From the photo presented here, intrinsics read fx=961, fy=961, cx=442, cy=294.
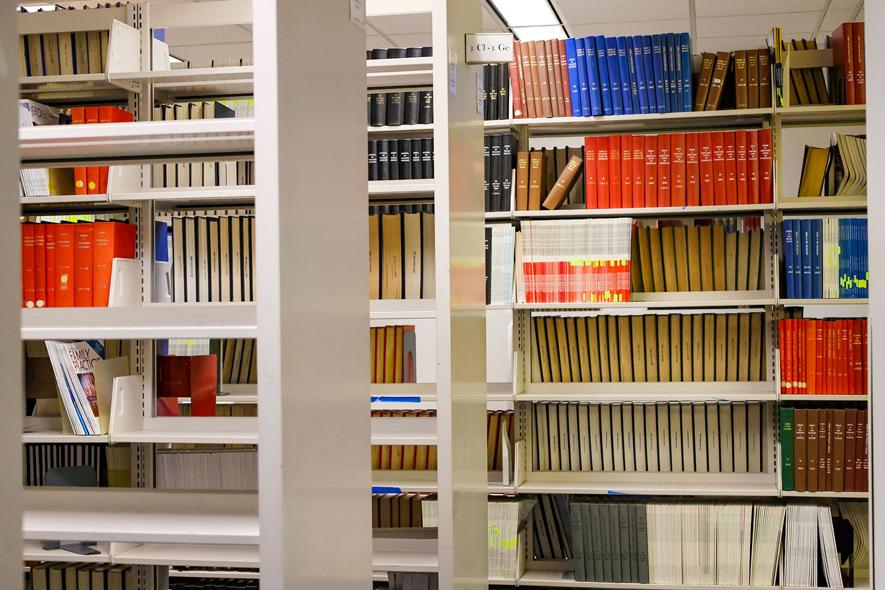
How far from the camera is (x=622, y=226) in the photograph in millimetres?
3562

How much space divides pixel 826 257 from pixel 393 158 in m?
1.59

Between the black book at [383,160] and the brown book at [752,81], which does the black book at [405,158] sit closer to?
the black book at [383,160]

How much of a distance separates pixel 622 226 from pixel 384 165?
0.92 metres

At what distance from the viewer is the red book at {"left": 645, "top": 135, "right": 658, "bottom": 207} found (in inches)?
142

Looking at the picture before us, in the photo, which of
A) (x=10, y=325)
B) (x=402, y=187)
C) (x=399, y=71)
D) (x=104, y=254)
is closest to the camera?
(x=10, y=325)

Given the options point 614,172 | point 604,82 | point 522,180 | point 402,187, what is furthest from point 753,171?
point 402,187

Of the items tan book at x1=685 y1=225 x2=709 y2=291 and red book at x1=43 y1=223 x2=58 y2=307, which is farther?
tan book at x1=685 y1=225 x2=709 y2=291

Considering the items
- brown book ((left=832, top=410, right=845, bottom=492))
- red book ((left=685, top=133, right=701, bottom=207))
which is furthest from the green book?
red book ((left=685, top=133, right=701, bottom=207))

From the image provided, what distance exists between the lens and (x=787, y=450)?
3.47 metres

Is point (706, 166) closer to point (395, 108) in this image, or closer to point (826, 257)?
point (826, 257)

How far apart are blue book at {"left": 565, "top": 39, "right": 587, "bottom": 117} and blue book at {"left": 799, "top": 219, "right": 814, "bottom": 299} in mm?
906

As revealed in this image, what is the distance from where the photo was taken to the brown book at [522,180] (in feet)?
12.0

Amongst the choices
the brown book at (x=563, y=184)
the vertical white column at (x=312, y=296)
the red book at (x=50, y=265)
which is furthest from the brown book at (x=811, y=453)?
the red book at (x=50, y=265)

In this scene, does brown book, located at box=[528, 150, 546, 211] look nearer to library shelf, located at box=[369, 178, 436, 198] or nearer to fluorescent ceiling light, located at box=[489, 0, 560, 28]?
library shelf, located at box=[369, 178, 436, 198]
